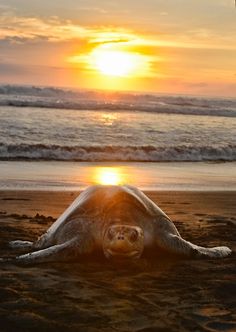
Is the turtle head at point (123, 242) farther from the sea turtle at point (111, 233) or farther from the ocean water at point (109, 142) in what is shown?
the ocean water at point (109, 142)

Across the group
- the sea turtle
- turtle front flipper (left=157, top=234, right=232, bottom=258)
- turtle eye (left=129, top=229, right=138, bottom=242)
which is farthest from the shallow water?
turtle eye (left=129, top=229, right=138, bottom=242)

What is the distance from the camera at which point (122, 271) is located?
5.61 meters

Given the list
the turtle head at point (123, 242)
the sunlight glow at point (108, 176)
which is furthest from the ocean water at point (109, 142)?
the turtle head at point (123, 242)

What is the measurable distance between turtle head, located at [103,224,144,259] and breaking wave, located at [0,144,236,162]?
Result: 1215 centimetres

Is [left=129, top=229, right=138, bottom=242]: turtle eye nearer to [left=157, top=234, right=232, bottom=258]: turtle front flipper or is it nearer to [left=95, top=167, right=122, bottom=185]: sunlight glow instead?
[left=157, top=234, right=232, bottom=258]: turtle front flipper

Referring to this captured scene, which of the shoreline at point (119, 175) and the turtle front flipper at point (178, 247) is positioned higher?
the turtle front flipper at point (178, 247)

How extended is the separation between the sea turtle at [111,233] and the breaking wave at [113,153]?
11418 mm

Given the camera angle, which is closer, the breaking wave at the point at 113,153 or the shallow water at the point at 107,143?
the breaking wave at the point at 113,153

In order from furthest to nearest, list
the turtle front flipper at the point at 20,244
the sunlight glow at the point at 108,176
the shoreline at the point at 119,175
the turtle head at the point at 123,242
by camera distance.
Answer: the sunlight glow at the point at 108,176, the shoreline at the point at 119,175, the turtle front flipper at the point at 20,244, the turtle head at the point at 123,242

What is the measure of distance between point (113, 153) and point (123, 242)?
45.2 ft

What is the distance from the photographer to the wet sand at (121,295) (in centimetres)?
413

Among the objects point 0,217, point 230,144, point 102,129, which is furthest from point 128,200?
point 102,129

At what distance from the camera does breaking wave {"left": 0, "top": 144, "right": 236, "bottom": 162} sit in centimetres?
1844

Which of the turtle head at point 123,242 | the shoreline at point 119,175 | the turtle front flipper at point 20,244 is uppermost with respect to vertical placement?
the turtle head at point 123,242
